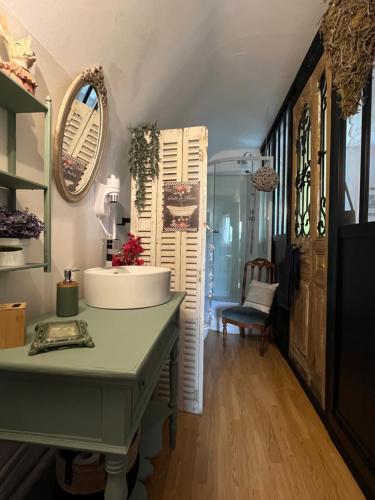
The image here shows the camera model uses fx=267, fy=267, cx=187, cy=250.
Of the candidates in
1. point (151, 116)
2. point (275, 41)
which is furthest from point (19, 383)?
point (275, 41)

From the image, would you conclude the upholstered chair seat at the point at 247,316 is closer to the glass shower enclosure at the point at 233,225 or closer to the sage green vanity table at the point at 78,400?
the glass shower enclosure at the point at 233,225

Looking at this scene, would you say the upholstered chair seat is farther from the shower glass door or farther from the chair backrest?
the shower glass door

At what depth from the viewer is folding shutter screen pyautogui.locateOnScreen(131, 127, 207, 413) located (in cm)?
175

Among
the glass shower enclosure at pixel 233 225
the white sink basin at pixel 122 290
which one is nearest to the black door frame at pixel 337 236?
the white sink basin at pixel 122 290

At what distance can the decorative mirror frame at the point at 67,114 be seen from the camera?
1161 mm

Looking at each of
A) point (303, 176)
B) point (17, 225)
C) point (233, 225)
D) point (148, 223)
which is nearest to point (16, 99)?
point (17, 225)

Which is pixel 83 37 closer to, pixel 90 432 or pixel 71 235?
pixel 71 235

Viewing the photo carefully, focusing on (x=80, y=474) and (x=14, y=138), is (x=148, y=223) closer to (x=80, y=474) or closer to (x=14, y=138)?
(x=14, y=138)

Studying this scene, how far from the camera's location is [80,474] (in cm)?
97

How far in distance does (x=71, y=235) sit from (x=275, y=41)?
2153 millimetres

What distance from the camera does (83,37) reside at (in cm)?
116

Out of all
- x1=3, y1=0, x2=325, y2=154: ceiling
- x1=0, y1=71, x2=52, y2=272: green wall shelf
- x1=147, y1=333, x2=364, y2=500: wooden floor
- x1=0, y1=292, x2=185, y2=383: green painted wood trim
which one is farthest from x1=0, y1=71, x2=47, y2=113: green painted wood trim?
x1=147, y1=333, x2=364, y2=500: wooden floor

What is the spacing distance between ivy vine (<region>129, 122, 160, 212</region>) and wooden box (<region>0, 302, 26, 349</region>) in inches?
48.9

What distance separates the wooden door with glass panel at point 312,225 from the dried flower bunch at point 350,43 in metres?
0.89
